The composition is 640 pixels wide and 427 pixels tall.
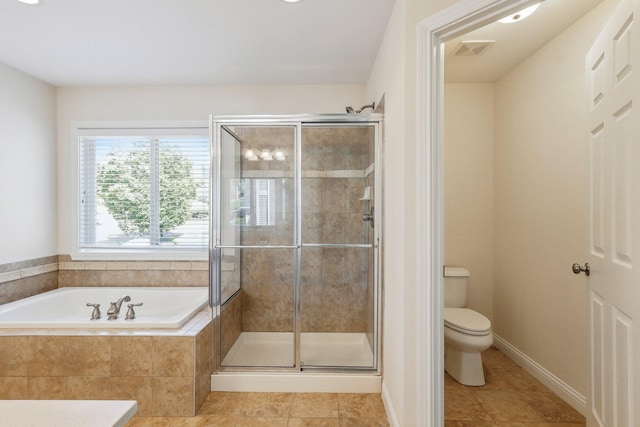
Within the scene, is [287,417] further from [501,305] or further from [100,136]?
[100,136]

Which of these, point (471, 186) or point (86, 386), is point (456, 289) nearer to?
point (471, 186)

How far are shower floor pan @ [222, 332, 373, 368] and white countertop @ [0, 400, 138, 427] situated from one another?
6.29 ft

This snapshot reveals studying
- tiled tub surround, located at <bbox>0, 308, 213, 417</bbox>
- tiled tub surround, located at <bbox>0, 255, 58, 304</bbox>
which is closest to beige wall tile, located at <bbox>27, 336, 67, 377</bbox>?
tiled tub surround, located at <bbox>0, 308, 213, 417</bbox>

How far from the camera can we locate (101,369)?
2.11m

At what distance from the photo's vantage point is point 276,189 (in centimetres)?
266

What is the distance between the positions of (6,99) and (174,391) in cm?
261

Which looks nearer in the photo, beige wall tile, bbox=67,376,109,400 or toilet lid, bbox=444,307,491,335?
beige wall tile, bbox=67,376,109,400

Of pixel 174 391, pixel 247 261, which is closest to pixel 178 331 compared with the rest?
pixel 174 391

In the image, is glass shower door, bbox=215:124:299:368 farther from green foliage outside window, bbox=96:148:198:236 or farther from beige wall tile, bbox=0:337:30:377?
beige wall tile, bbox=0:337:30:377

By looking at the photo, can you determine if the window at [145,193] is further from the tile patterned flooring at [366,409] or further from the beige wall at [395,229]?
the beige wall at [395,229]

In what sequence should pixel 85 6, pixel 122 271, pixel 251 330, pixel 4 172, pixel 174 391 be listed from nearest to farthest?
pixel 85 6 → pixel 174 391 → pixel 4 172 → pixel 251 330 → pixel 122 271

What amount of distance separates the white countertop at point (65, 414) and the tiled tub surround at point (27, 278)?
2.62 meters

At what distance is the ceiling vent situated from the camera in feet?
7.89

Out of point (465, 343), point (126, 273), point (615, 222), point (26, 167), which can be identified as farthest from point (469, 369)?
point (26, 167)
